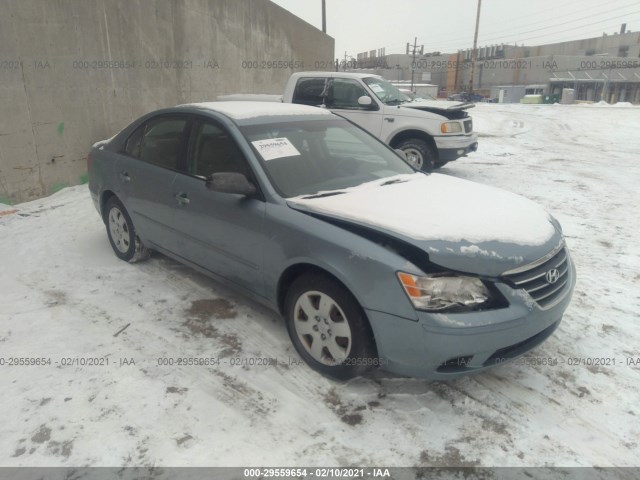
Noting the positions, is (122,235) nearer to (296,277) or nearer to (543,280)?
(296,277)

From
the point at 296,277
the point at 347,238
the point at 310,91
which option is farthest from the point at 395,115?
the point at 347,238

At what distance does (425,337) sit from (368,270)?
449 millimetres

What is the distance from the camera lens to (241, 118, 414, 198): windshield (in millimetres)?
3242

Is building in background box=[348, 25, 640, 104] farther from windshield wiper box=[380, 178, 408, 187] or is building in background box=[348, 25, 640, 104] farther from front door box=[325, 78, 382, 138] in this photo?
windshield wiper box=[380, 178, 408, 187]

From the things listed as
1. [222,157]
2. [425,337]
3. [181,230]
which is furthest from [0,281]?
[425,337]

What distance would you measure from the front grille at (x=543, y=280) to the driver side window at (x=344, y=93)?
6.27 metres

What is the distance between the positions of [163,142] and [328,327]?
2.35 metres

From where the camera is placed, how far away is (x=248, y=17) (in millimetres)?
12953

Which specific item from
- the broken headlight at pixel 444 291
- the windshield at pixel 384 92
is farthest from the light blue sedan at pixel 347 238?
the windshield at pixel 384 92

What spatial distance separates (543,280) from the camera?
2639mm

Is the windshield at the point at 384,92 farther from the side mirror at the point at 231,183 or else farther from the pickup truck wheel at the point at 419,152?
the side mirror at the point at 231,183

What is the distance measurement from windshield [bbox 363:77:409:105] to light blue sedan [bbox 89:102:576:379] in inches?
187

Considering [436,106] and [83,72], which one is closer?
[83,72]

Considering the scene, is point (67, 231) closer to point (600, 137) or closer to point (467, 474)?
point (467, 474)
